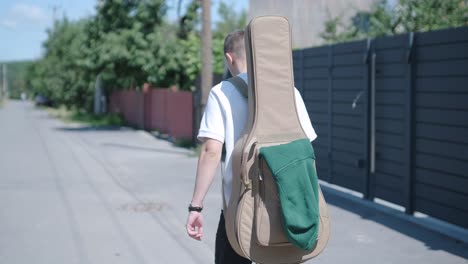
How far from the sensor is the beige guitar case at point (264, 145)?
317 centimetres

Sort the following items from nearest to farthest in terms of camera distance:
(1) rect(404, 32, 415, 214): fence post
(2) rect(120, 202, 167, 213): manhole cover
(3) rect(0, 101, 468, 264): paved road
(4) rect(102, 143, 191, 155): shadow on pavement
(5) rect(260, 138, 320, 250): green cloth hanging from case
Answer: (5) rect(260, 138, 320, 250): green cloth hanging from case
(3) rect(0, 101, 468, 264): paved road
(1) rect(404, 32, 415, 214): fence post
(2) rect(120, 202, 167, 213): manhole cover
(4) rect(102, 143, 191, 155): shadow on pavement

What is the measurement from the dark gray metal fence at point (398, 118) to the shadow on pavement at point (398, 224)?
0.68ft

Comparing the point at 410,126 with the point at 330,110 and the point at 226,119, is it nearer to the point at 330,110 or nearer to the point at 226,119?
the point at 330,110

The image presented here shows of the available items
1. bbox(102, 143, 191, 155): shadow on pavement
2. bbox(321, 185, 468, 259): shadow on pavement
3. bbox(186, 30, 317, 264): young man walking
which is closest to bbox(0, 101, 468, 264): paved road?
bbox(321, 185, 468, 259): shadow on pavement

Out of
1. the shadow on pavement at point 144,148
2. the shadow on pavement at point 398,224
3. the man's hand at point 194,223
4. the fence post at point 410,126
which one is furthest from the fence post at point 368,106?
the shadow on pavement at point 144,148

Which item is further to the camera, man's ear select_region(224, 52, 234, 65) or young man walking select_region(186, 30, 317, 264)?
man's ear select_region(224, 52, 234, 65)

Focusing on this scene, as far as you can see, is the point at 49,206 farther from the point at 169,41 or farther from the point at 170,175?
the point at 169,41

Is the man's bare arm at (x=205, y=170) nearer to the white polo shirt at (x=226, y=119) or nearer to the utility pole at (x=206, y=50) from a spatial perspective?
the white polo shirt at (x=226, y=119)

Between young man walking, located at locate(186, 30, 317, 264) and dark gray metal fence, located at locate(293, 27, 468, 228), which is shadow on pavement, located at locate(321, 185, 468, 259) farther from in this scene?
young man walking, located at locate(186, 30, 317, 264)

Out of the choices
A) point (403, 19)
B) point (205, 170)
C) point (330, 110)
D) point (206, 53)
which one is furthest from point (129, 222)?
point (403, 19)

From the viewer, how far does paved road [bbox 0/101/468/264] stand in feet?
21.6

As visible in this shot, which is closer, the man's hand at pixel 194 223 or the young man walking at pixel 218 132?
the young man walking at pixel 218 132

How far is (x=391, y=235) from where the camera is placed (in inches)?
284

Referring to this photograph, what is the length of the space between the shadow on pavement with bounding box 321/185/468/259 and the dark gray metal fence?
21cm
